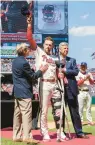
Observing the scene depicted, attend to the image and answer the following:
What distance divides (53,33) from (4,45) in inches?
142

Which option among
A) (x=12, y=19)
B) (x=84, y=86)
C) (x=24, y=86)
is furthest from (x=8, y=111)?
(x=12, y=19)

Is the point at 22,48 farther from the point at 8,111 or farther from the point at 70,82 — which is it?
the point at 8,111

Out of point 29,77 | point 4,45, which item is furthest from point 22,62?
point 4,45

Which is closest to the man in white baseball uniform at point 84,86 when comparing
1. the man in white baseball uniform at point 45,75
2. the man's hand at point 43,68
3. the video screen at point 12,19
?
the man in white baseball uniform at point 45,75

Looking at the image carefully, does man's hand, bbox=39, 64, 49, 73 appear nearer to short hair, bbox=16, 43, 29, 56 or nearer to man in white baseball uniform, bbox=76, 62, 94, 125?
short hair, bbox=16, 43, 29, 56

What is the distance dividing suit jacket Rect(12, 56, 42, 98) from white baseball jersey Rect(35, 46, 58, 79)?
22 cm

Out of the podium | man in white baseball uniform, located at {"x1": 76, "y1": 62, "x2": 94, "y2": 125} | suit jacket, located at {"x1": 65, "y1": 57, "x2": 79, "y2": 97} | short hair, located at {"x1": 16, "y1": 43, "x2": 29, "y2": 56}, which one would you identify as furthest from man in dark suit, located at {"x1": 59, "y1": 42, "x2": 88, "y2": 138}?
man in white baseball uniform, located at {"x1": 76, "y1": 62, "x2": 94, "y2": 125}

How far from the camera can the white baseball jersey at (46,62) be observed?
7.66 metres

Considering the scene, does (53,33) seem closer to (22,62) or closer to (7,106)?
(7,106)

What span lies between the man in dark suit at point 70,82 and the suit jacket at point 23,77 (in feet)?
2.51

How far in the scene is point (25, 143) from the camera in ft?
24.0

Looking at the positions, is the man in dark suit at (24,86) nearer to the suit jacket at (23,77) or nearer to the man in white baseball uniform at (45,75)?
the suit jacket at (23,77)

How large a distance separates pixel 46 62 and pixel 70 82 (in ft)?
2.43

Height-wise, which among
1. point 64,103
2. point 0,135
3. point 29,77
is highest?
point 29,77
